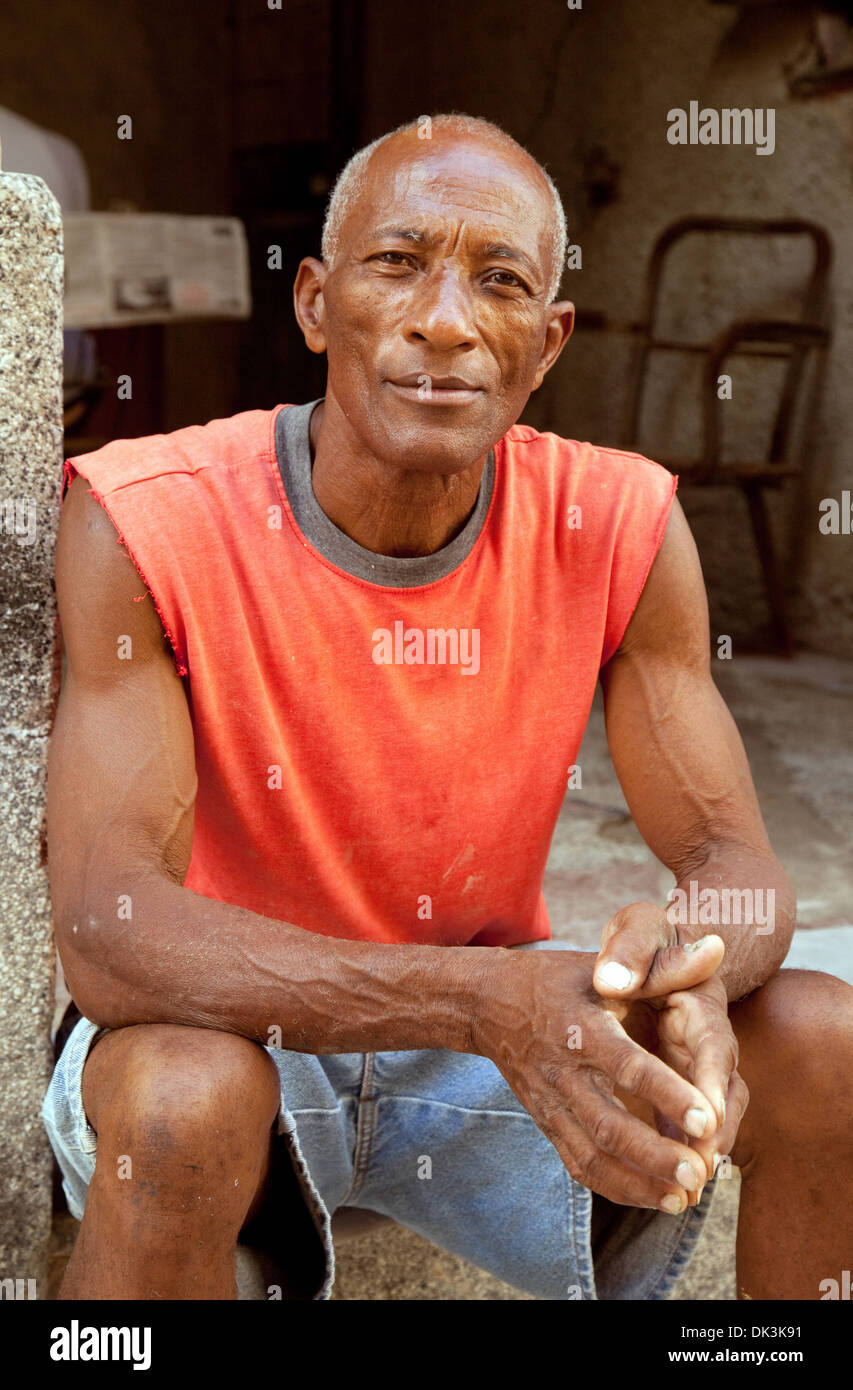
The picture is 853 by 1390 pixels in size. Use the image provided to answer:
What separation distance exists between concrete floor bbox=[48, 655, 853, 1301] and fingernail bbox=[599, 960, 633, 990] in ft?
1.78

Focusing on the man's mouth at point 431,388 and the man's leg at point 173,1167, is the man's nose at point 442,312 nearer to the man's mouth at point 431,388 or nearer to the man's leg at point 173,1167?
the man's mouth at point 431,388

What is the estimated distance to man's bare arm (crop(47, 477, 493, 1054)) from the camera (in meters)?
1.42

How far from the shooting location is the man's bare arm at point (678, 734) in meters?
1.76

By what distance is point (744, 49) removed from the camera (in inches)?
194

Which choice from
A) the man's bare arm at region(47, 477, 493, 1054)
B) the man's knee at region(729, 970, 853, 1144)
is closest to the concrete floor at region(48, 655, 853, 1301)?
the man's bare arm at region(47, 477, 493, 1054)

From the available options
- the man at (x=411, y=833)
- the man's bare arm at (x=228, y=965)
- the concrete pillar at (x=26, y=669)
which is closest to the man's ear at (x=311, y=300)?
the man at (x=411, y=833)

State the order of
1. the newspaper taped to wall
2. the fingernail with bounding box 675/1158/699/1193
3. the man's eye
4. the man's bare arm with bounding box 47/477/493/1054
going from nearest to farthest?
the fingernail with bounding box 675/1158/699/1193 < the man's bare arm with bounding box 47/477/493/1054 < the man's eye < the newspaper taped to wall

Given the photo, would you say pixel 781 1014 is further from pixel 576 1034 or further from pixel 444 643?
pixel 444 643

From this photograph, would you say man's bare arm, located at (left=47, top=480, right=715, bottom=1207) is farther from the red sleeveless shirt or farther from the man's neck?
the man's neck

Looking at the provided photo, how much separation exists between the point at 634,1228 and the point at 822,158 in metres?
4.19

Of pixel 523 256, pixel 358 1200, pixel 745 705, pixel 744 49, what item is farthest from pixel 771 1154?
pixel 744 49

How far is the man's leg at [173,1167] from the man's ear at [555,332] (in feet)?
3.24

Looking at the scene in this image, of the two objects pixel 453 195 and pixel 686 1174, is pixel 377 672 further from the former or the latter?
pixel 686 1174

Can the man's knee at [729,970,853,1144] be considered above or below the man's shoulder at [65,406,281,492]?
below
